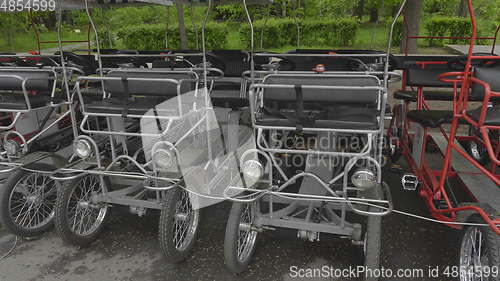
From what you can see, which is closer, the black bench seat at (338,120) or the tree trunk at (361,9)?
the black bench seat at (338,120)

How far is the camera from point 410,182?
162 inches

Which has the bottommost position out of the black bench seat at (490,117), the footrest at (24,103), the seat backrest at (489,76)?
the footrest at (24,103)

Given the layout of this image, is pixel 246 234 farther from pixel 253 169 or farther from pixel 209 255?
pixel 253 169

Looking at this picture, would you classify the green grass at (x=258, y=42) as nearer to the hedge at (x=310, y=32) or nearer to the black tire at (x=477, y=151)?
the hedge at (x=310, y=32)

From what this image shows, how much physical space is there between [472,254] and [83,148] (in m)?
3.51

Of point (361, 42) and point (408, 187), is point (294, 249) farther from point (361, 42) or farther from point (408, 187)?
point (361, 42)

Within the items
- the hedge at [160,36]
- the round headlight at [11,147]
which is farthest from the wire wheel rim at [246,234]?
the hedge at [160,36]

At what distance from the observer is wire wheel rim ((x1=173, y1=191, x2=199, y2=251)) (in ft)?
12.0

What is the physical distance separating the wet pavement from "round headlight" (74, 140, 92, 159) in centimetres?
104

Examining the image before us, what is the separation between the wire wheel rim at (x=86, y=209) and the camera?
155 inches

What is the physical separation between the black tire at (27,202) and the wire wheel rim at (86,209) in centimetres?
38

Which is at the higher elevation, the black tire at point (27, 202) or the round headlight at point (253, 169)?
the round headlight at point (253, 169)

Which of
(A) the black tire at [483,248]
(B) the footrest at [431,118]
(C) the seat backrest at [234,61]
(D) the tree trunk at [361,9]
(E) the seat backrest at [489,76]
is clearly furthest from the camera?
(D) the tree trunk at [361,9]

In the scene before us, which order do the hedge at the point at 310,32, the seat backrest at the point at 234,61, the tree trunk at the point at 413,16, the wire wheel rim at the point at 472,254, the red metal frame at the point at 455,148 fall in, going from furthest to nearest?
the hedge at the point at 310,32
the tree trunk at the point at 413,16
the seat backrest at the point at 234,61
the wire wheel rim at the point at 472,254
the red metal frame at the point at 455,148
